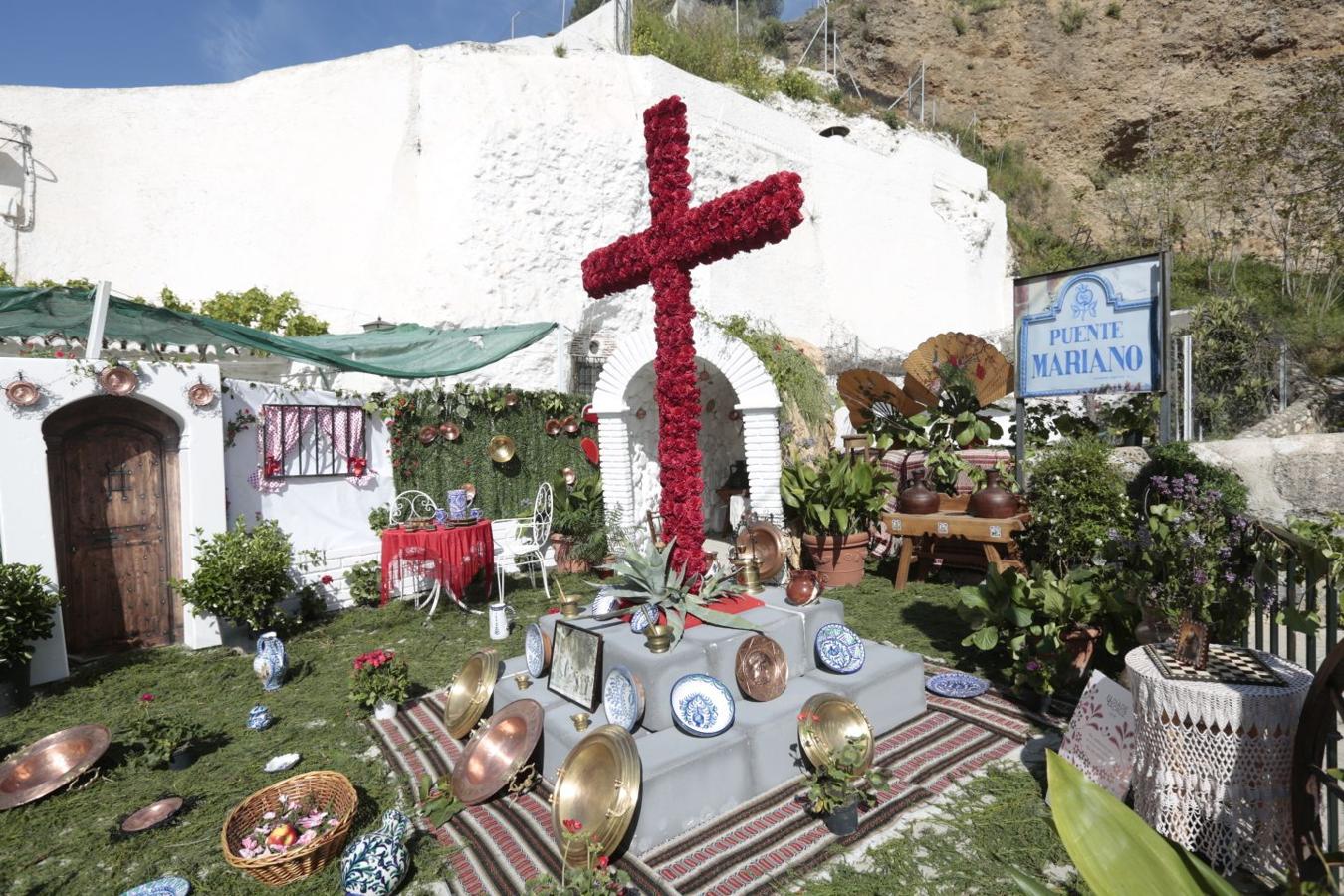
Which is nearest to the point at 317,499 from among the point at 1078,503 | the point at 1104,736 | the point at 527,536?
the point at 527,536

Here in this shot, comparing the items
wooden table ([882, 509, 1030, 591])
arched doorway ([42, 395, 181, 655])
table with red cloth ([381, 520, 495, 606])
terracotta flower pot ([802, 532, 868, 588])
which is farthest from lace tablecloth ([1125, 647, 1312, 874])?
arched doorway ([42, 395, 181, 655])

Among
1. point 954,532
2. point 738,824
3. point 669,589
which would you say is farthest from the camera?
point 954,532

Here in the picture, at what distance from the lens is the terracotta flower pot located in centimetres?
712

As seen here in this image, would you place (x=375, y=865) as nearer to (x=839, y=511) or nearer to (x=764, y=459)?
(x=839, y=511)

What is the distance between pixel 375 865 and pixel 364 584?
5.05m

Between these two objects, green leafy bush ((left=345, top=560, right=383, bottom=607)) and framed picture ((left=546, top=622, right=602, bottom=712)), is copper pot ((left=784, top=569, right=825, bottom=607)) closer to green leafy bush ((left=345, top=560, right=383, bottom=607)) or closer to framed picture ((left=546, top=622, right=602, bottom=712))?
framed picture ((left=546, top=622, right=602, bottom=712))

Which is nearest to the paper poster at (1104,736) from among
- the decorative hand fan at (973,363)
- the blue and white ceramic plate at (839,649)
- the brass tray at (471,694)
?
the blue and white ceramic plate at (839,649)

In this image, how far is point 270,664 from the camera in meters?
4.75

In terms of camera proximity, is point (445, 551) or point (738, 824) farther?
point (445, 551)

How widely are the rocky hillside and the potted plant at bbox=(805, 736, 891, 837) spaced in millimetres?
25946

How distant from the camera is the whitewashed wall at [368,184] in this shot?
10602 mm

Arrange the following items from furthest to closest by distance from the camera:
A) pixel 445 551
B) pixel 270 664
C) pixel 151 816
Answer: pixel 445 551, pixel 270 664, pixel 151 816

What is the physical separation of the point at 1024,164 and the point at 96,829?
29245 mm

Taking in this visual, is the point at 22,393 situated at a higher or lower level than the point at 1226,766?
higher
